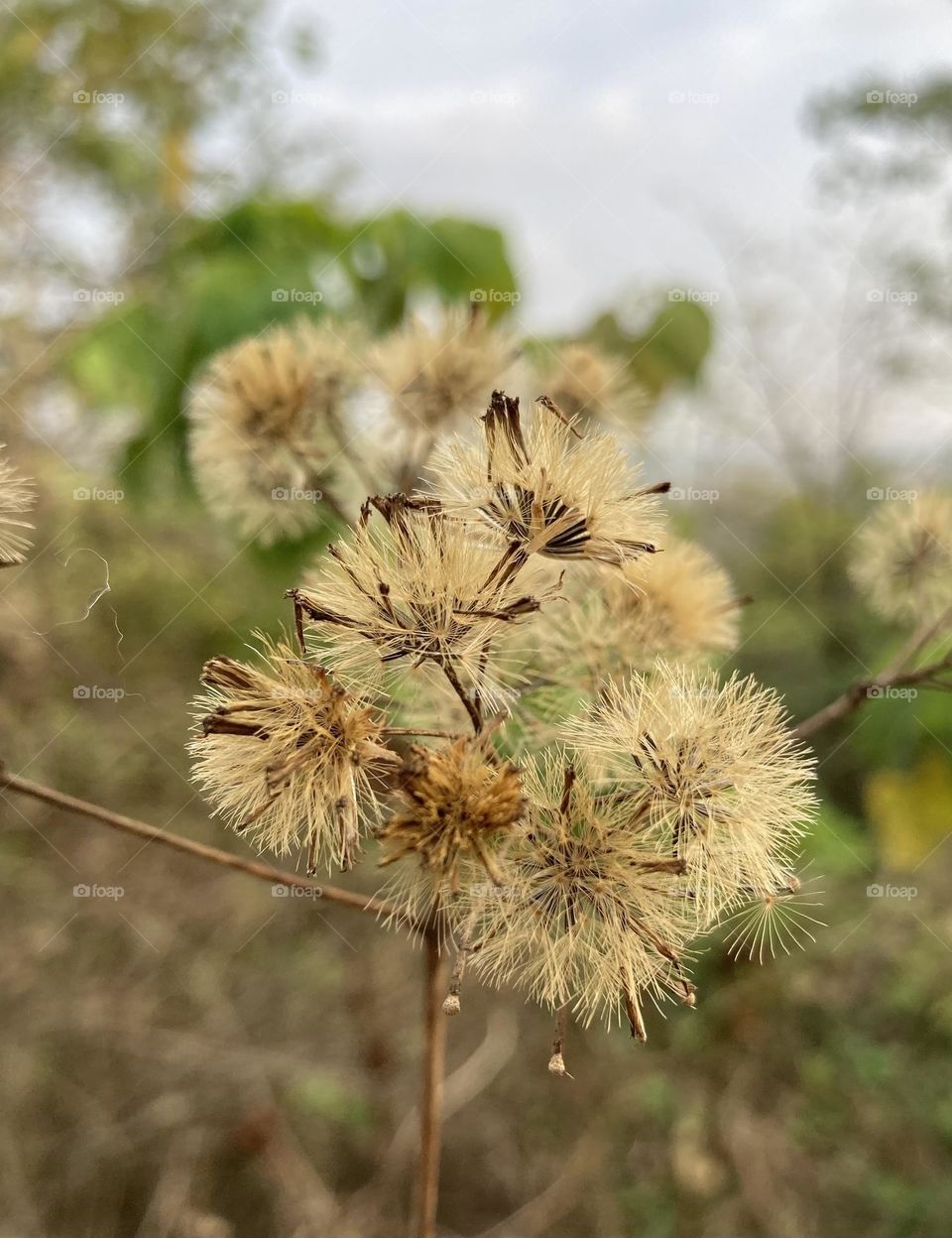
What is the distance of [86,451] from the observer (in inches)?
63.1

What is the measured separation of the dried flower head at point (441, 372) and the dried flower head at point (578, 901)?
1.25 ft

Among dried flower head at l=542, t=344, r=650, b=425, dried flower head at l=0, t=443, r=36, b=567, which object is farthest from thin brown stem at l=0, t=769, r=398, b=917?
dried flower head at l=542, t=344, r=650, b=425

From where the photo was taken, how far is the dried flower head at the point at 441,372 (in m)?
0.69

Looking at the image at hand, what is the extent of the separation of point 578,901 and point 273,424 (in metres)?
0.45

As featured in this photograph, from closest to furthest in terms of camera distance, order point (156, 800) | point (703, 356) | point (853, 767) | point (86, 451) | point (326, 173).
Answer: point (703, 356)
point (853, 767)
point (86, 451)
point (326, 173)
point (156, 800)

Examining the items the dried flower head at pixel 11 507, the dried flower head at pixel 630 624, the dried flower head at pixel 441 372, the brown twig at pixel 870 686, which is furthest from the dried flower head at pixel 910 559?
the dried flower head at pixel 11 507

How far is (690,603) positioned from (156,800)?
1.72m

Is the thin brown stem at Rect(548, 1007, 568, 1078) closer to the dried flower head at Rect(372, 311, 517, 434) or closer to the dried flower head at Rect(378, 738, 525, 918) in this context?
the dried flower head at Rect(378, 738, 525, 918)

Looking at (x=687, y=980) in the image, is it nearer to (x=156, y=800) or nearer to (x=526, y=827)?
(x=526, y=827)

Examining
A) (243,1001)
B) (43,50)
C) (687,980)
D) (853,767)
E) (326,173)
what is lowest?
(243,1001)

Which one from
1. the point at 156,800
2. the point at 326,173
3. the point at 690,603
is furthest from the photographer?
the point at 156,800

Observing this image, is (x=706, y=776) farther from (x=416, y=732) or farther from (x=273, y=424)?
(x=273, y=424)

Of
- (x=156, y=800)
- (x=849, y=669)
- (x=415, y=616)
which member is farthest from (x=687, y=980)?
(x=156, y=800)

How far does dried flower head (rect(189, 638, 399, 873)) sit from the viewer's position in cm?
38
